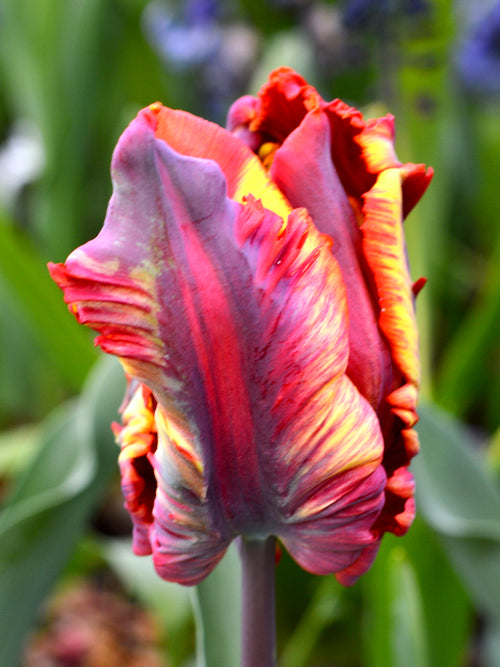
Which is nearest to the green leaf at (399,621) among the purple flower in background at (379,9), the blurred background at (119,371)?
the blurred background at (119,371)

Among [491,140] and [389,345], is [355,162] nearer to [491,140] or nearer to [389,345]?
[389,345]

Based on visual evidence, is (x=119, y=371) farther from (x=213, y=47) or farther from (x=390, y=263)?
(x=213, y=47)

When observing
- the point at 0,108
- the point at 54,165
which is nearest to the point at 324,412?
the point at 54,165

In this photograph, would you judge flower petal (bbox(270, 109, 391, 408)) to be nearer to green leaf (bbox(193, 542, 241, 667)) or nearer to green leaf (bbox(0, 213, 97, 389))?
green leaf (bbox(193, 542, 241, 667))

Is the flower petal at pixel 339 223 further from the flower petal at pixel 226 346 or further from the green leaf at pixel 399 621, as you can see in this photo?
the green leaf at pixel 399 621

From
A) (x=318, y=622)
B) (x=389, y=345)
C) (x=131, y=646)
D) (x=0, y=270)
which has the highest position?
(x=389, y=345)

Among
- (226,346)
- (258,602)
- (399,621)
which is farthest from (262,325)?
(399,621)

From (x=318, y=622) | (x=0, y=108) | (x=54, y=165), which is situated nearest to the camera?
(x=318, y=622)
